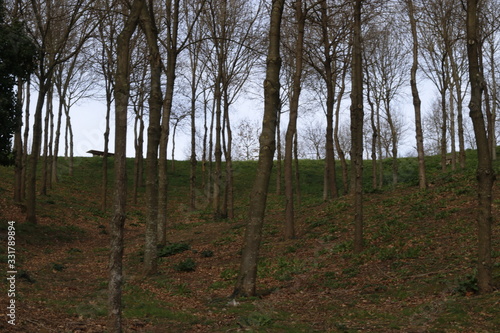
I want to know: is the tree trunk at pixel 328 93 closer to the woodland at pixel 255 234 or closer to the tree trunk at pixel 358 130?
the woodland at pixel 255 234

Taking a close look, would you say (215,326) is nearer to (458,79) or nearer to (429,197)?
(429,197)

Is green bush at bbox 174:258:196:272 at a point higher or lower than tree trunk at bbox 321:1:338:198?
lower

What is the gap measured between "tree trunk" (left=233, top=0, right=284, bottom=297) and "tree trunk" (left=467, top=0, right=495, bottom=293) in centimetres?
399

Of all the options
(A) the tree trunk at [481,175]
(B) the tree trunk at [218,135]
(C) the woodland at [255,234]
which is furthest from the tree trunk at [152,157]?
(B) the tree trunk at [218,135]

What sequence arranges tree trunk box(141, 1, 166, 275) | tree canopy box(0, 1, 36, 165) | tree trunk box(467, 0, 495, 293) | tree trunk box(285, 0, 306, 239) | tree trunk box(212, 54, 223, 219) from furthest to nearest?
1. tree trunk box(212, 54, 223, 219)
2. tree canopy box(0, 1, 36, 165)
3. tree trunk box(285, 0, 306, 239)
4. tree trunk box(141, 1, 166, 275)
5. tree trunk box(467, 0, 495, 293)

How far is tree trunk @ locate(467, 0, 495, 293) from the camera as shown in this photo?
809 cm

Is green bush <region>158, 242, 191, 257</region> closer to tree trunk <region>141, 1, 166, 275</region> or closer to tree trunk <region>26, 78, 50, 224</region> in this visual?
tree trunk <region>141, 1, 166, 275</region>

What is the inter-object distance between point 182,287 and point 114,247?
5607 millimetres

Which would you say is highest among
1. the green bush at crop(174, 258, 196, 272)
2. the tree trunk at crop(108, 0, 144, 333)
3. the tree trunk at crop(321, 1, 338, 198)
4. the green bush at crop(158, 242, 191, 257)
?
the tree trunk at crop(321, 1, 338, 198)

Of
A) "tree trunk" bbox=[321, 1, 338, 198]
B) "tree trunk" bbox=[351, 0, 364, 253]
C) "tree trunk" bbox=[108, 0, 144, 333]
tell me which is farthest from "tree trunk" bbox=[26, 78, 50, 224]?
"tree trunk" bbox=[108, 0, 144, 333]

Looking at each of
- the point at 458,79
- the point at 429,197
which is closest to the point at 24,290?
the point at 429,197

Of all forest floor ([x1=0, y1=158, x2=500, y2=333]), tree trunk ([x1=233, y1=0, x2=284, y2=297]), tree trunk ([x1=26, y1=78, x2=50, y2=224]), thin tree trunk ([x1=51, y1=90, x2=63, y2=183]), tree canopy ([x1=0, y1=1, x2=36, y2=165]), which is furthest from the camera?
thin tree trunk ([x1=51, y1=90, x2=63, y2=183])

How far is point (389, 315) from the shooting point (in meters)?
7.71

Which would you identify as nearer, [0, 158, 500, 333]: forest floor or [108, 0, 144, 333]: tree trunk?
[108, 0, 144, 333]: tree trunk
